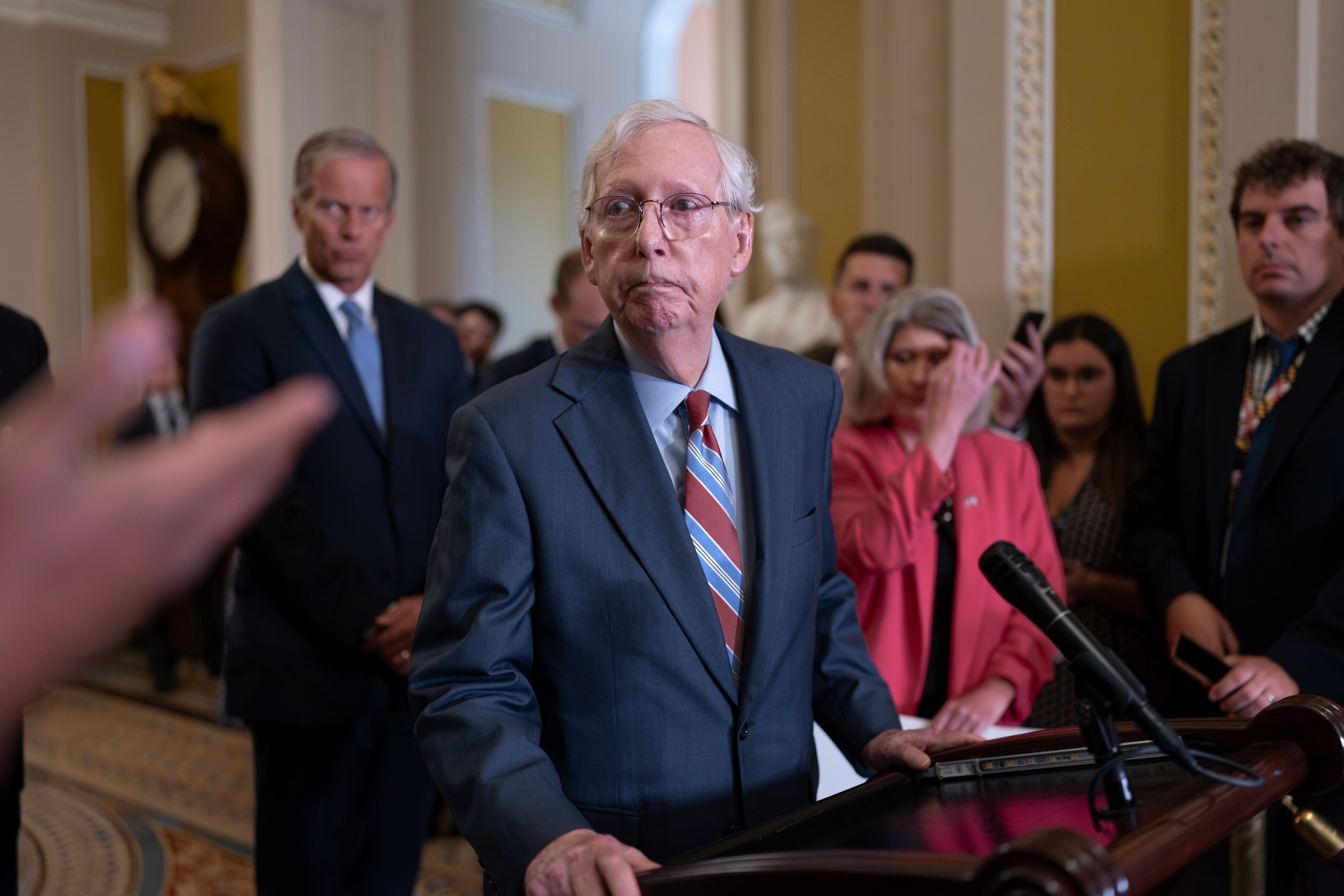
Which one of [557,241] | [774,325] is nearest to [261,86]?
[557,241]

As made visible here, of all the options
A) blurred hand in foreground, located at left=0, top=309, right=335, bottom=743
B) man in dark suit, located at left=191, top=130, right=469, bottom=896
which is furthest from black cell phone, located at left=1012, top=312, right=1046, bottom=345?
blurred hand in foreground, located at left=0, top=309, right=335, bottom=743

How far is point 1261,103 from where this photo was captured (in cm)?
295

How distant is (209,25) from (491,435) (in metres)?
6.79

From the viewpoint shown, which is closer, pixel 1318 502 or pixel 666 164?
pixel 666 164

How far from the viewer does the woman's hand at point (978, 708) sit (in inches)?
78.2

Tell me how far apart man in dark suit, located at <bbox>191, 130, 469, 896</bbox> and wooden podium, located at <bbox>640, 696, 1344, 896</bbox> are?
1319 mm

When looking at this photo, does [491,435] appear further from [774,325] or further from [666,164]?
[774,325]

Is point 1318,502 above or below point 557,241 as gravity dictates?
below

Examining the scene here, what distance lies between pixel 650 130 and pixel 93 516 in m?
1.04

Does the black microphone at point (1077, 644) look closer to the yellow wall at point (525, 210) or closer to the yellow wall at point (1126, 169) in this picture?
the yellow wall at point (1126, 169)

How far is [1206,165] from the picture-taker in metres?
3.14

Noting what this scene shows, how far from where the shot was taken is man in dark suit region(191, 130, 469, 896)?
218 centimetres

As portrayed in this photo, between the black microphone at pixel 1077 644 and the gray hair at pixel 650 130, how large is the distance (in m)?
0.61

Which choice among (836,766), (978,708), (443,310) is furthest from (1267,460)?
(443,310)
